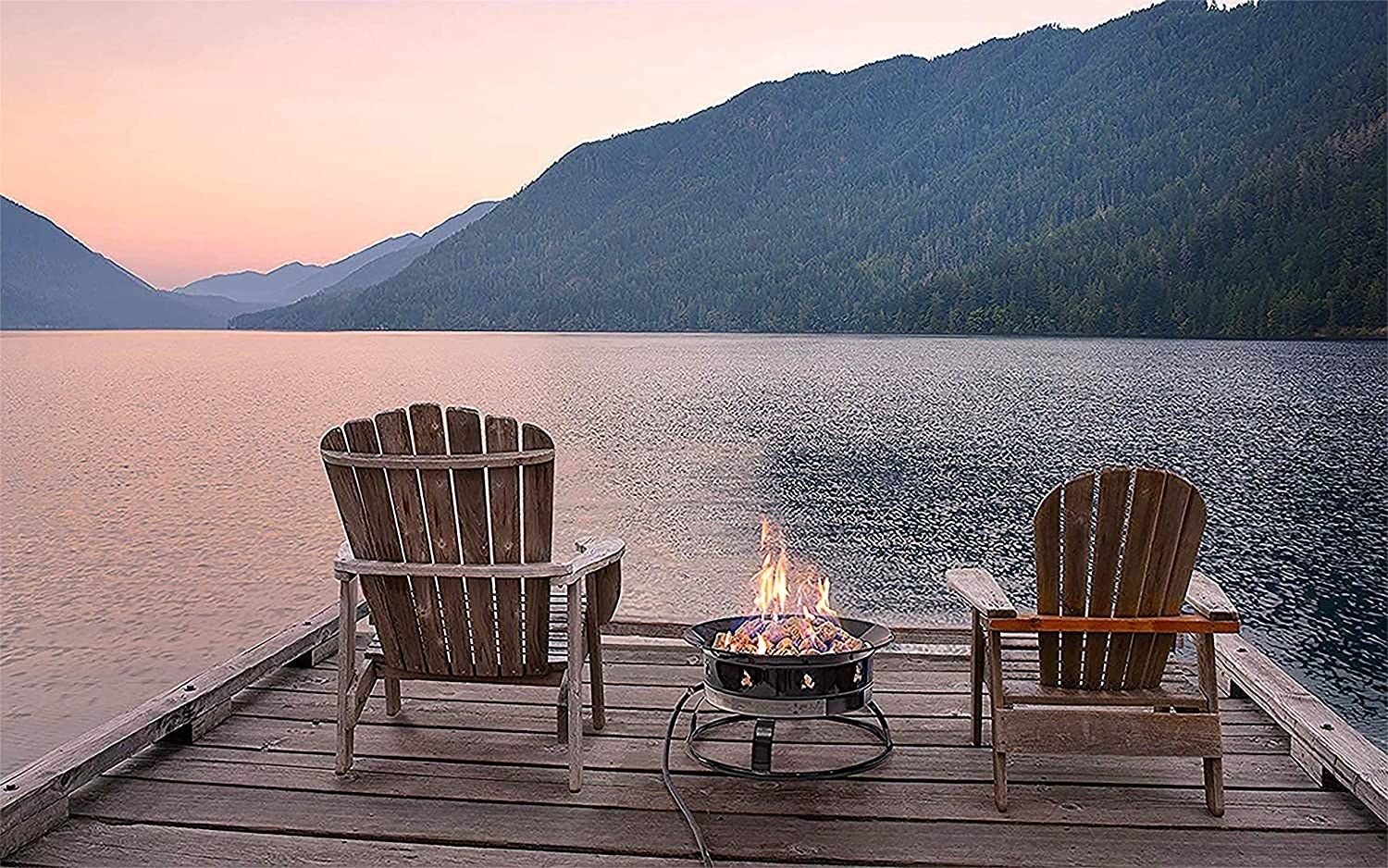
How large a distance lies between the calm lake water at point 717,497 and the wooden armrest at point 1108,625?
6.24 meters

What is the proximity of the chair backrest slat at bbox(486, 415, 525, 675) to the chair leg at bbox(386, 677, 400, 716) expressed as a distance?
2.25 feet

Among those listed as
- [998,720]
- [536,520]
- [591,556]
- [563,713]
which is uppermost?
[536,520]

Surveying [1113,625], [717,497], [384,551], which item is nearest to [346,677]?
[384,551]

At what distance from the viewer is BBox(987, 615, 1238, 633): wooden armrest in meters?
3.32

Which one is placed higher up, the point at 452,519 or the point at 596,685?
the point at 452,519

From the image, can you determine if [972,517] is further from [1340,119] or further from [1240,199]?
[1340,119]

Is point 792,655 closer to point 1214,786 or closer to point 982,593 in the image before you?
point 982,593

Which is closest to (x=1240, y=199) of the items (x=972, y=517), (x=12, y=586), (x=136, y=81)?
(x=136, y=81)

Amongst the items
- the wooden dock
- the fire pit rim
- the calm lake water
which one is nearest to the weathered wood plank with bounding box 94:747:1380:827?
the wooden dock

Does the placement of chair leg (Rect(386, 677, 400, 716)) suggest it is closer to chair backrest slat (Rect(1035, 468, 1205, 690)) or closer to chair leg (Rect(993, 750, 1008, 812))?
chair leg (Rect(993, 750, 1008, 812))

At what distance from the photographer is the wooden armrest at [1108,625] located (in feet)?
10.9

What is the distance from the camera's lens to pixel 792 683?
347cm

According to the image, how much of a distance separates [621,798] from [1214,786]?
159 centimetres

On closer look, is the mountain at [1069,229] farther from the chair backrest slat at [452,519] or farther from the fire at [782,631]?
the chair backrest slat at [452,519]
